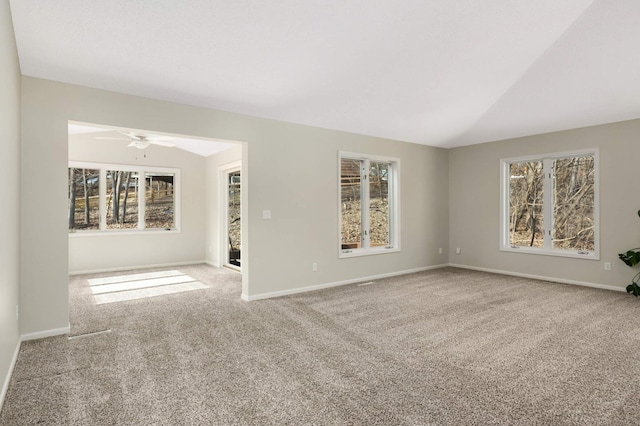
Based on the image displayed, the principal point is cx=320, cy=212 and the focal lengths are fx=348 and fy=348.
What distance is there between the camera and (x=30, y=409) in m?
2.11

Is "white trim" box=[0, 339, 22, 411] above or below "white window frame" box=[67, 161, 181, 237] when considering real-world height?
below

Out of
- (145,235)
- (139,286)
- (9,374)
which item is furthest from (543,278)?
(145,235)

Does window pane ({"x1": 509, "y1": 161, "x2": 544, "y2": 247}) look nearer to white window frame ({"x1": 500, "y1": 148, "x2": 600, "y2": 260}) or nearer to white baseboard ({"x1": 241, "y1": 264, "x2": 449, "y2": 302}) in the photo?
white window frame ({"x1": 500, "y1": 148, "x2": 600, "y2": 260})

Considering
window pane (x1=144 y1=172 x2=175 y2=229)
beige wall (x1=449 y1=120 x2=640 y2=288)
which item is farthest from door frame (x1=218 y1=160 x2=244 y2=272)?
beige wall (x1=449 y1=120 x2=640 y2=288)

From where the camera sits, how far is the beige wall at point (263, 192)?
3.29 m

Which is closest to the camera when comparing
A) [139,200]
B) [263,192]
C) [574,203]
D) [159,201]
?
[263,192]

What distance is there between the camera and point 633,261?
471cm

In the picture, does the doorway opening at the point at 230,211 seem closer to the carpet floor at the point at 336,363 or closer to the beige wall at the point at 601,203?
the carpet floor at the point at 336,363

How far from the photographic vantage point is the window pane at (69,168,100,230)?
6512mm

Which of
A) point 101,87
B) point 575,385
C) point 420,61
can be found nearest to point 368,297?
point 575,385

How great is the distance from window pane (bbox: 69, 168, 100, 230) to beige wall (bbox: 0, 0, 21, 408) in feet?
12.9

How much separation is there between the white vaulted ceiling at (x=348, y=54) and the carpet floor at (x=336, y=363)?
254cm

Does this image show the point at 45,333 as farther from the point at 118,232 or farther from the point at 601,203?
the point at 601,203

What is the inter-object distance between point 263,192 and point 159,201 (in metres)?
3.74
